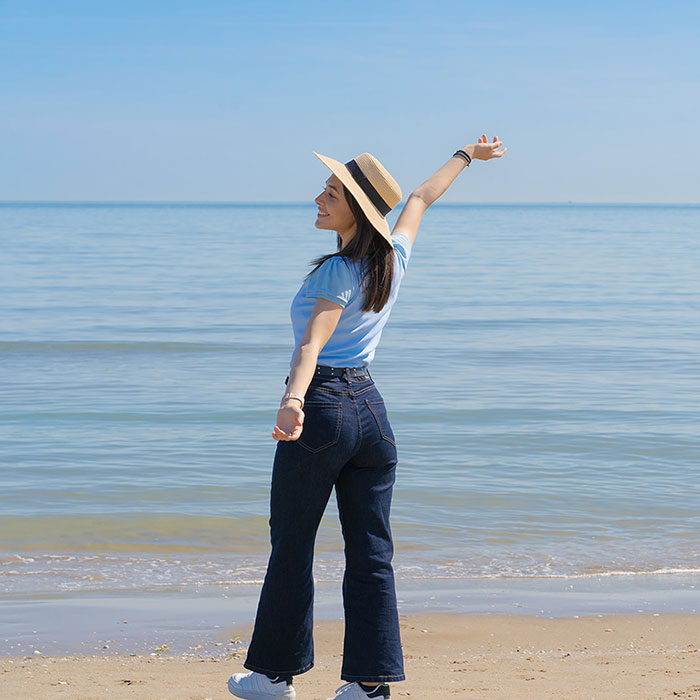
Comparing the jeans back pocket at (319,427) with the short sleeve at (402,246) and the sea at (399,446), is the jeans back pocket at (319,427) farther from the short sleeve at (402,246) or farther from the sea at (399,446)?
the sea at (399,446)

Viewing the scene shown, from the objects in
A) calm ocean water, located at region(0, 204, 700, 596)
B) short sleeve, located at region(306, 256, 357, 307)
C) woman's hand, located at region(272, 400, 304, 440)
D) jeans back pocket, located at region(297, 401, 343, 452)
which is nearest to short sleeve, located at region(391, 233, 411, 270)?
short sleeve, located at region(306, 256, 357, 307)

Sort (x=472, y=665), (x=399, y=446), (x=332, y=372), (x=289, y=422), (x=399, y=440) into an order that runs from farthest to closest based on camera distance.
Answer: (x=399, y=440)
(x=399, y=446)
(x=472, y=665)
(x=332, y=372)
(x=289, y=422)

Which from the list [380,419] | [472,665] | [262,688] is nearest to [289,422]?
[380,419]

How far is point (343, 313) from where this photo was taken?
3178mm

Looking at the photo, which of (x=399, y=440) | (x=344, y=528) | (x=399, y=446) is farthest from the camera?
(x=399, y=440)

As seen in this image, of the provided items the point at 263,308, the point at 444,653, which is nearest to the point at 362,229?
the point at 444,653

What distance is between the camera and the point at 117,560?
251 inches

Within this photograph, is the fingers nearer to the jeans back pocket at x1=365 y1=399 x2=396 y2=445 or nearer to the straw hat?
the jeans back pocket at x1=365 y1=399 x2=396 y2=445

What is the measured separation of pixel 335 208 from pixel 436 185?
66cm

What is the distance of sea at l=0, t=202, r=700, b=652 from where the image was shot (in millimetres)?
6375

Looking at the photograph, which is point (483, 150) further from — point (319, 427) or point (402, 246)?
point (319, 427)

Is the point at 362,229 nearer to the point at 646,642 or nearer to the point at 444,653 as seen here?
the point at 444,653

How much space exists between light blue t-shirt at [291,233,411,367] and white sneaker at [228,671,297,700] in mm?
1119

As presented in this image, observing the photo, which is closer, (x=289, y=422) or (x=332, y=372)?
(x=289, y=422)
